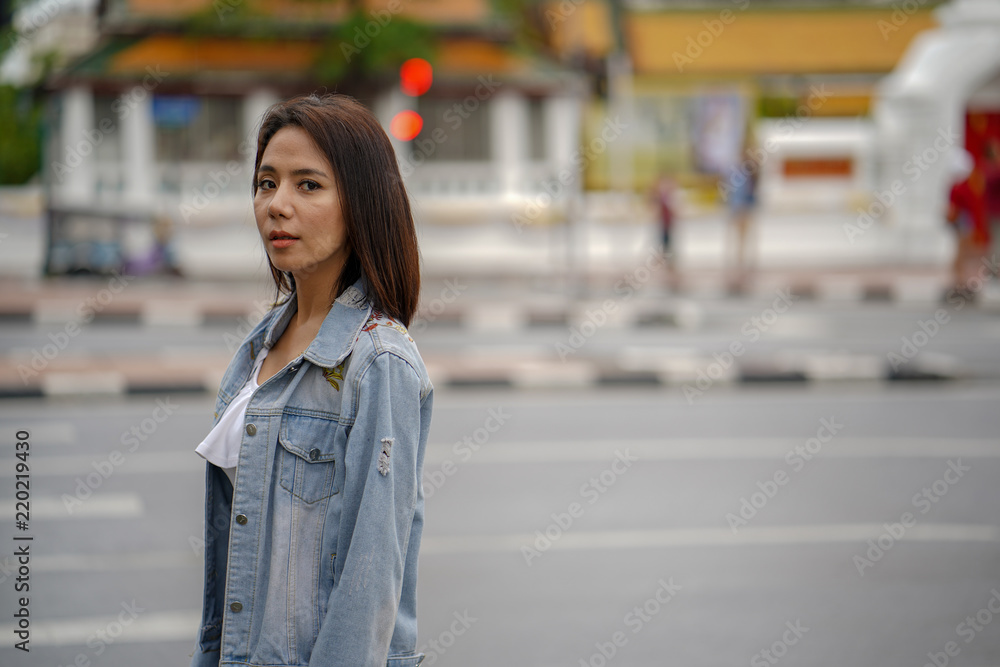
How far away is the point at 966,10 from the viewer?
22406 millimetres

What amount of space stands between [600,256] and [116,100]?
1198 cm

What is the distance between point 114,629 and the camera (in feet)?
15.0

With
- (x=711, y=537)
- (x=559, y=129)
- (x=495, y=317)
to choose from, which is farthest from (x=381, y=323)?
(x=559, y=129)

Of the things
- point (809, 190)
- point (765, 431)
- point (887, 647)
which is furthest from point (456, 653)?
point (809, 190)

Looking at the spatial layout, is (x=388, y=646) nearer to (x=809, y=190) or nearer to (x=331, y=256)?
(x=331, y=256)
